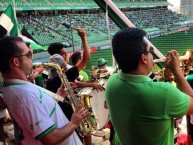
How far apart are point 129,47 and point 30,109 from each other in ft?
2.40

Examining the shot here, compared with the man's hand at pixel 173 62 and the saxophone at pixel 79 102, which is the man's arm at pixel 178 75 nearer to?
the man's hand at pixel 173 62

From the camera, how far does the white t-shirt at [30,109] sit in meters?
1.71

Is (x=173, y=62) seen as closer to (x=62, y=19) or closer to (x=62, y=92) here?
(x=62, y=92)

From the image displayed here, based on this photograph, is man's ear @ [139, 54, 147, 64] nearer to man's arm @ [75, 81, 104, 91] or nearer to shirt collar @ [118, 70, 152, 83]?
shirt collar @ [118, 70, 152, 83]

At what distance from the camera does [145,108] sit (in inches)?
57.8

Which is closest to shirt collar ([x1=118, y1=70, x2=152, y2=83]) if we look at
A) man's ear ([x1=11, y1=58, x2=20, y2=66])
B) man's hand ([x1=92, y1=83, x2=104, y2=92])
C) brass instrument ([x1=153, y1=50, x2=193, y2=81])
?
man's ear ([x1=11, y1=58, x2=20, y2=66])

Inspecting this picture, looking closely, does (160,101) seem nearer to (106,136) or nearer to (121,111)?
(121,111)

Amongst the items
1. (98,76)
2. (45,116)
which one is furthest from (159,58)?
(98,76)

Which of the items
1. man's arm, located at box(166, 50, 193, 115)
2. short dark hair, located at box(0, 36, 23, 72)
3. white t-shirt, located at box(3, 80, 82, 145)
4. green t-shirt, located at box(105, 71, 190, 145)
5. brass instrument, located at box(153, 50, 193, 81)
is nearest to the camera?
green t-shirt, located at box(105, 71, 190, 145)

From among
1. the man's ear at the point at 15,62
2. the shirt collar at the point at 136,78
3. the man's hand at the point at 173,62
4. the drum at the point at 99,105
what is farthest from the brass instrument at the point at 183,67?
the man's ear at the point at 15,62

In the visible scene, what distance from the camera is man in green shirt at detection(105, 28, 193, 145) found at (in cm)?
144

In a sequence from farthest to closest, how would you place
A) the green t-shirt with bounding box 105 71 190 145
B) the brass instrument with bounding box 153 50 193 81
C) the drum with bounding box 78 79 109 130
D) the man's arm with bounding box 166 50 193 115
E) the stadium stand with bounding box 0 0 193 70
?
1. the stadium stand with bounding box 0 0 193 70
2. the drum with bounding box 78 79 109 130
3. the brass instrument with bounding box 153 50 193 81
4. the man's arm with bounding box 166 50 193 115
5. the green t-shirt with bounding box 105 71 190 145

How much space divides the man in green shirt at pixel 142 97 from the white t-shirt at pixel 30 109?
1.54 feet

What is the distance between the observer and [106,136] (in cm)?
418
